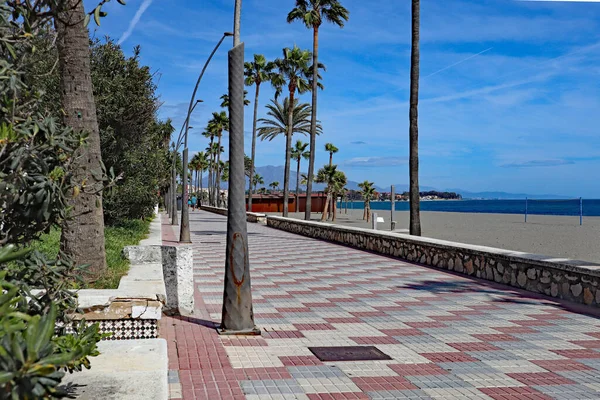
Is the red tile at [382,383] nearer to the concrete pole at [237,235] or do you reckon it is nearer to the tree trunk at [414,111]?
the concrete pole at [237,235]

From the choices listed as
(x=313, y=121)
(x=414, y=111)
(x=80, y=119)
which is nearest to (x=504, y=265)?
(x=80, y=119)

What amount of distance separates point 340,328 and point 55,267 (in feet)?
17.1

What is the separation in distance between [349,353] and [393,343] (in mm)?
715

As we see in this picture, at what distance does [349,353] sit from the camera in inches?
257

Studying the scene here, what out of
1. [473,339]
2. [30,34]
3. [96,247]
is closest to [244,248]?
[96,247]

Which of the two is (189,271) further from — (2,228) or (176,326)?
(2,228)

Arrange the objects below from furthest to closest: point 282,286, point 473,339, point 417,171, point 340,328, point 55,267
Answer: point 417,171 → point 282,286 → point 340,328 → point 473,339 → point 55,267

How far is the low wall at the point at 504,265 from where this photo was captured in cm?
946

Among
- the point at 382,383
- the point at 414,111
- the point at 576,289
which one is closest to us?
the point at 382,383

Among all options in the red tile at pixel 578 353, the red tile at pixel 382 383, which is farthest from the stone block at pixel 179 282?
the red tile at pixel 578 353

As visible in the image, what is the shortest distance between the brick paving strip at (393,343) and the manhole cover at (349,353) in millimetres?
119

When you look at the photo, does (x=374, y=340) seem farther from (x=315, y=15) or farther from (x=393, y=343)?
(x=315, y=15)

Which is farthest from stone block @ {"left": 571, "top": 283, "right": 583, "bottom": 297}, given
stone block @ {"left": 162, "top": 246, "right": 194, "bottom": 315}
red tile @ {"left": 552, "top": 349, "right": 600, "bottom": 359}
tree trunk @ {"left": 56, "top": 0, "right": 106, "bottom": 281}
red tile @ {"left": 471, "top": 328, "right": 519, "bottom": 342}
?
tree trunk @ {"left": 56, "top": 0, "right": 106, "bottom": 281}

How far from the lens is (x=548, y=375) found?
5.75 m
